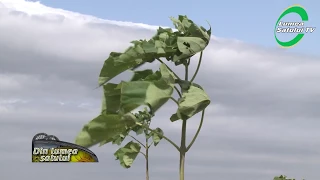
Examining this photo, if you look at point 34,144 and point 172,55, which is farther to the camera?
point 34,144

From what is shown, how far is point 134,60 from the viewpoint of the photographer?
792 centimetres

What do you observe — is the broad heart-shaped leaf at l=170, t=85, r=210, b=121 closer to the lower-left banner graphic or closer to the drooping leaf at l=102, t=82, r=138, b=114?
the drooping leaf at l=102, t=82, r=138, b=114

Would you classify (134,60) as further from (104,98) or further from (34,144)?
(34,144)

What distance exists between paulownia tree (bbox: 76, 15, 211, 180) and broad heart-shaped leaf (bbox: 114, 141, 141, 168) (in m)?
15.0

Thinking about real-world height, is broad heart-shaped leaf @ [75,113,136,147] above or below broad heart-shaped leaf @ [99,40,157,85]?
below

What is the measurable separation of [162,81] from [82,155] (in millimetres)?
22517

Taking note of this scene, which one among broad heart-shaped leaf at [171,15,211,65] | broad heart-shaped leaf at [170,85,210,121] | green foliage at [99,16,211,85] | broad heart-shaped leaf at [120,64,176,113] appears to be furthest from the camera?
broad heart-shaped leaf at [171,15,211,65]

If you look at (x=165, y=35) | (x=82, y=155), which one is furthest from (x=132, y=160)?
(x=165, y=35)

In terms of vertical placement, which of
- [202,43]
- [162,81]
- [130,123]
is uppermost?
[202,43]

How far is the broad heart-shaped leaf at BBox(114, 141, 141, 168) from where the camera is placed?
23.1 meters

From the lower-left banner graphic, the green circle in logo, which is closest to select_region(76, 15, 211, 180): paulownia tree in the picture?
the green circle in logo

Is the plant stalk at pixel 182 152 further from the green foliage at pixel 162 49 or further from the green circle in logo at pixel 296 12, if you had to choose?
the green circle in logo at pixel 296 12

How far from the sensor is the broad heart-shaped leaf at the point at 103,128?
7211mm

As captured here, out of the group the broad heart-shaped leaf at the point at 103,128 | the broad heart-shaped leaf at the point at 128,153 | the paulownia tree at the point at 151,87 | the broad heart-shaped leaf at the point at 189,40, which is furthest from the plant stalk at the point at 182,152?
the broad heart-shaped leaf at the point at 128,153
